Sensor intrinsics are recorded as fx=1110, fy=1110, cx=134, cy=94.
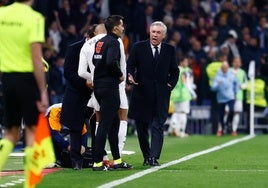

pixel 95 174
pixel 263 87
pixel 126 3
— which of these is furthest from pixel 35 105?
pixel 126 3

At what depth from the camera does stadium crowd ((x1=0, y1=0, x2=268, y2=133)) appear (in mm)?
29750

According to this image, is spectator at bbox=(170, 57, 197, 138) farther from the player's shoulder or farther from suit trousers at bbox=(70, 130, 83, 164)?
the player's shoulder

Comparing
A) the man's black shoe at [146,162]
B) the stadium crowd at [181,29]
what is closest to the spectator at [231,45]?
the stadium crowd at [181,29]

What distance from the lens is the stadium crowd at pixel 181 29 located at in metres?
29.8

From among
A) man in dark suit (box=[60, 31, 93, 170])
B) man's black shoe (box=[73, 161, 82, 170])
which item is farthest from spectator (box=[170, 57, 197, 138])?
man's black shoe (box=[73, 161, 82, 170])

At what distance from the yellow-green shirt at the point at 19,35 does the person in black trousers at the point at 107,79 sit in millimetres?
3078

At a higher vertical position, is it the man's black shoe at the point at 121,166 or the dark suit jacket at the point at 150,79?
the dark suit jacket at the point at 150,79

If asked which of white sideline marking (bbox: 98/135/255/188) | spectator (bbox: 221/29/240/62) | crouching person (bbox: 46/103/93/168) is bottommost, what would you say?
white sideline marking (bbox: 98/135/255/188)

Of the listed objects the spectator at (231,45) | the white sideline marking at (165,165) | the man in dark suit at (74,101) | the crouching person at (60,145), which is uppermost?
the spectator at (231,45)

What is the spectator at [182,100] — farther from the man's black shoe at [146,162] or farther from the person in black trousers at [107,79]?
the person in black trousers at [107,79]

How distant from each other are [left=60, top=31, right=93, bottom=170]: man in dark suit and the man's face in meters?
1.07

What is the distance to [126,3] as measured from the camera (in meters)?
31.7

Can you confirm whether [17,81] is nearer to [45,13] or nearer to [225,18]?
[45,13]

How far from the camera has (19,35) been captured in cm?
1179
